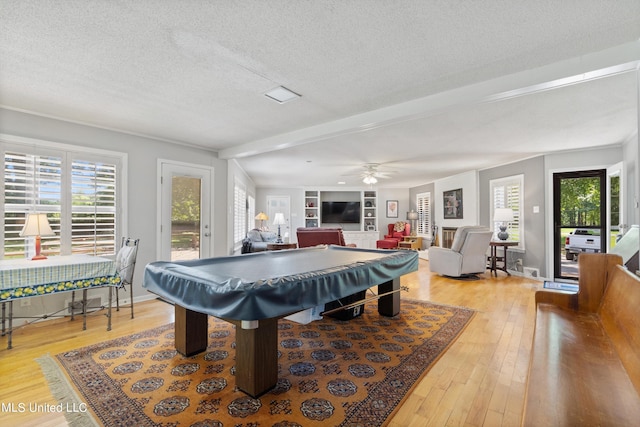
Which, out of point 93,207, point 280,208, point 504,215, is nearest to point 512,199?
point 504,215

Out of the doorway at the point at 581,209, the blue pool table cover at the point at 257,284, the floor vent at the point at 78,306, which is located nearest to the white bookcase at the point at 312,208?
the doorway at the point at 581,209

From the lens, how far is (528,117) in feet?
11.5

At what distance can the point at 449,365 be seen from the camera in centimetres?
237

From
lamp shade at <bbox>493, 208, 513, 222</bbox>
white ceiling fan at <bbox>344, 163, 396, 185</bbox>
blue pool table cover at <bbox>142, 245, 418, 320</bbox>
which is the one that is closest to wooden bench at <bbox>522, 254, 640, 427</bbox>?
blue pool table cover at <bbox>142, 245, 418, 320</bbox>

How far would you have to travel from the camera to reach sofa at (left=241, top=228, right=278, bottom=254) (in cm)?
638

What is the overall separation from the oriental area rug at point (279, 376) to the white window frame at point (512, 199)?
3.99m

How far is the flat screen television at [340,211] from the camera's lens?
35.6 ft

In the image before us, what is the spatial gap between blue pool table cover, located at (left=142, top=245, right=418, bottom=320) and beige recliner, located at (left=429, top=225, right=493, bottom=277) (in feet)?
10.8

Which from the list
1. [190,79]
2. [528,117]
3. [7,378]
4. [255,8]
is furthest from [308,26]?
[7,378]

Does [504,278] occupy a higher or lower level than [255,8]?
lower

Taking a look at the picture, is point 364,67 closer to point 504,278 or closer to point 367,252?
point 367,252

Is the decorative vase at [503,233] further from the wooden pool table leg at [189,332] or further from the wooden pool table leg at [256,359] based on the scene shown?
the wooden pool table leg at [189,332]

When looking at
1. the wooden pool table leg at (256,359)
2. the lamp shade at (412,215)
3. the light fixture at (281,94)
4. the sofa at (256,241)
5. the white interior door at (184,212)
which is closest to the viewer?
the wooden pool table leg at (256,359)

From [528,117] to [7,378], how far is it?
17.7 ft
